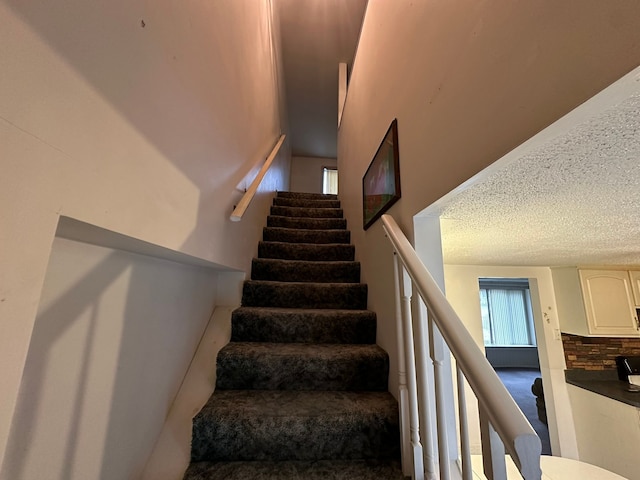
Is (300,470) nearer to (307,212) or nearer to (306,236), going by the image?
(306,236)

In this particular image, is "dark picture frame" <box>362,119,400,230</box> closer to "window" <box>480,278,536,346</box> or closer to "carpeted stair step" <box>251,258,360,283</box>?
"carpeted stair step" <box>251,258,360,283</box>

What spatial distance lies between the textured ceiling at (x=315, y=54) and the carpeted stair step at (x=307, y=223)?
8.70 feet

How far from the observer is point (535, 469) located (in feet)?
1.41

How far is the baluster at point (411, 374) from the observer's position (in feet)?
2.92

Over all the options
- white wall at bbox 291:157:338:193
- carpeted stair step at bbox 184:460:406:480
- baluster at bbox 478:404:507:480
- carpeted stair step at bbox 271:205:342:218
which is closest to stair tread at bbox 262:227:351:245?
carpeted stair step at bbox 271:205:342:218

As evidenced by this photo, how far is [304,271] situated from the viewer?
214 cm

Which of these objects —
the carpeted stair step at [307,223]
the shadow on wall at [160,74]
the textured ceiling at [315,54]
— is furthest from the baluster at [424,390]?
the textured ceiling at [315,54]

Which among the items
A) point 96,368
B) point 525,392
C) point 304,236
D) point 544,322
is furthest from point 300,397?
point 525,392

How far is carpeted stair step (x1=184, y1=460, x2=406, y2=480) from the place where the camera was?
948 mm

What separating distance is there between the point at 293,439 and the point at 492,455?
2.56ft

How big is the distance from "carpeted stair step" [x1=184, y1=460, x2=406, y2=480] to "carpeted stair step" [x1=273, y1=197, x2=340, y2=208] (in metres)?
2.72

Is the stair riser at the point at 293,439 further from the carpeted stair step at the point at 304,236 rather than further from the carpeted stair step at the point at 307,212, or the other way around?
the carpeted stair step at the point at 307,212

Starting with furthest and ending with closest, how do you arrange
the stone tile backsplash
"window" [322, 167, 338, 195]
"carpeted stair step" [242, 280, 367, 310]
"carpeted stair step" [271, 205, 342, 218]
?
"window" [322, 167, 338, 195], "carpeted stair step" [271, 205, 342, 218], the stone tile backsplash, "carpeted stair step" [242, 280, 367, 310]

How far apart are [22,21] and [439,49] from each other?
42.1 inches
